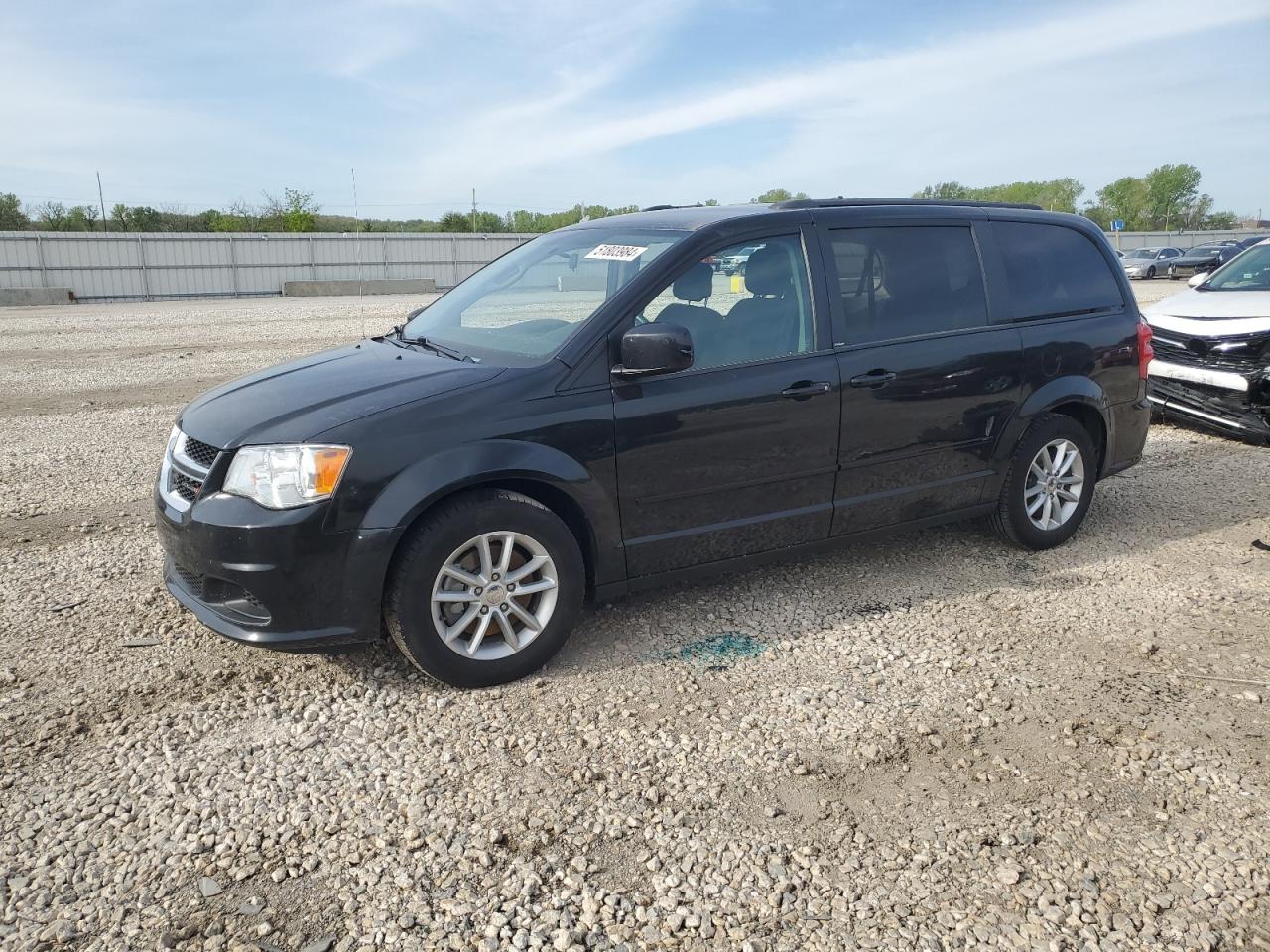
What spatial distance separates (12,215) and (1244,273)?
5426 centimetres

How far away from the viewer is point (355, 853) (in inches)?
111

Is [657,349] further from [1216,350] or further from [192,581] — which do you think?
[1216,350]

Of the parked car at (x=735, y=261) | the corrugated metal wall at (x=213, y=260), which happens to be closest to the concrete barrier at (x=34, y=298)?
the corrugated metal wall at (x=213, y=260)

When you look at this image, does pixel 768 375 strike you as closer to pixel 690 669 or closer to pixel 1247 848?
pixel 690 669

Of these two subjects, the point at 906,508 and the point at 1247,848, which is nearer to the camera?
the point at 1247,848

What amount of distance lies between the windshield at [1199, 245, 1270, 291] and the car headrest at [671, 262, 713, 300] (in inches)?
288

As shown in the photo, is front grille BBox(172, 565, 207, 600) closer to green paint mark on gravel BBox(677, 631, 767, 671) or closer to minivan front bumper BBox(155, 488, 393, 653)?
minivan front bumper BBox(155, 488, 393, 653)

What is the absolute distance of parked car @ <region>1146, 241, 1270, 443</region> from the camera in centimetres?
801

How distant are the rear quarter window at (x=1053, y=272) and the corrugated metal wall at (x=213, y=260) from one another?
99.5ft

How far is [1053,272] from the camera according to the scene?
5422 mm

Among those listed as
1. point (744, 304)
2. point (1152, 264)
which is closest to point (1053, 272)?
point (744, 304)

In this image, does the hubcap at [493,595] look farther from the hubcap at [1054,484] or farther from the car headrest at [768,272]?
the hubcap at [1054,484]

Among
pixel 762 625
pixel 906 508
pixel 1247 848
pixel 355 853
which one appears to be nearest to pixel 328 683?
pixel 355 853

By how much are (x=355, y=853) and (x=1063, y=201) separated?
91.2m
